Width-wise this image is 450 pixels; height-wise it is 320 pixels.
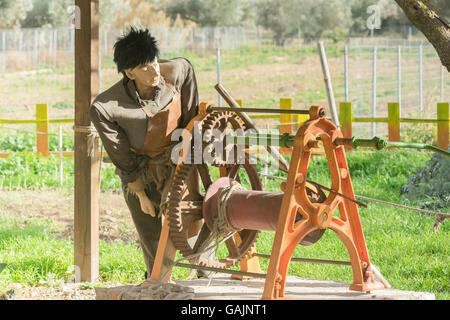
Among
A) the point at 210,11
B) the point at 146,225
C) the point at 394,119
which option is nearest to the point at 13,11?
the point at 210,11

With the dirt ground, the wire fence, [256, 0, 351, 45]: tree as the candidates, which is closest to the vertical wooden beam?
the dirt ground

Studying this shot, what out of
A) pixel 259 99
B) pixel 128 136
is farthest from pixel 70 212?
pixel 259 99

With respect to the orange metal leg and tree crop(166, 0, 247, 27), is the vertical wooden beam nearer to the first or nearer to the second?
the orange metal leg

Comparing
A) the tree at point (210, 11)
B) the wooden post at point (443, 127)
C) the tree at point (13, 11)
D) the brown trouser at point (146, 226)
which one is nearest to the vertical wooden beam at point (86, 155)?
the brown trouser at point (146, 226)

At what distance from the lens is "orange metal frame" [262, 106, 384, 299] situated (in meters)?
3.31

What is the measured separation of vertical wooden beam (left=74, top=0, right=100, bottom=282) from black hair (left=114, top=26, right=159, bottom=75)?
100cm

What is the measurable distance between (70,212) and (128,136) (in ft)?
12.9

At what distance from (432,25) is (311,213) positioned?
1.83m

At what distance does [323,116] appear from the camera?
3.44 meters

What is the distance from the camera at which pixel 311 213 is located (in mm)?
3459

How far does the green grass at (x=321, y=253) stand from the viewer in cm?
521

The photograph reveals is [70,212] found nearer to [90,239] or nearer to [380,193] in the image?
[90,239]

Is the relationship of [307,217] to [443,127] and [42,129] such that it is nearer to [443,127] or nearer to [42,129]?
[443,127]

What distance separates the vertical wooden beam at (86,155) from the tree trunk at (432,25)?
2109mm
